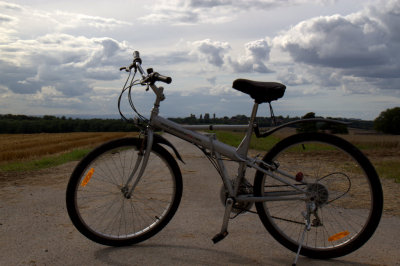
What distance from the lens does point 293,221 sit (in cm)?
342

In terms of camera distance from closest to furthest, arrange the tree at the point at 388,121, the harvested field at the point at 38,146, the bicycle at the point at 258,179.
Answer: the bicycle at the point at 258,179, the harvested field at the point at 38,146, the tree at the point at 388,121

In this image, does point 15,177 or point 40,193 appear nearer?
point 40,193

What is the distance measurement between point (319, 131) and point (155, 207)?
5.67 ft

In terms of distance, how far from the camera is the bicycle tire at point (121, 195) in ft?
11.2

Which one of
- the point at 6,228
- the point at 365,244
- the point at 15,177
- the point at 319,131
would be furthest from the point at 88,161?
→ the point at 15,177

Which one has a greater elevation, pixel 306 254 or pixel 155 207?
pixel 155 207

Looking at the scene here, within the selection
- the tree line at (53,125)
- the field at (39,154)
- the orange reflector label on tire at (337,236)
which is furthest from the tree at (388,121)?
the orange reflector label on tire at (337,236)

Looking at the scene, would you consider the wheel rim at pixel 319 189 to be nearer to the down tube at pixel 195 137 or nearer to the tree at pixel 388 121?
the down tube at pixel 195 137

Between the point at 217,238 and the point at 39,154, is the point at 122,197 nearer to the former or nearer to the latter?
the point at 217,238

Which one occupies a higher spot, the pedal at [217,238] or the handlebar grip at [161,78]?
the handlebar grip at [161,78]

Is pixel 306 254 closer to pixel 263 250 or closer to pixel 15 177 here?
pixel 263 250

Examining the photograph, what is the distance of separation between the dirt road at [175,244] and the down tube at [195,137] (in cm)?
81

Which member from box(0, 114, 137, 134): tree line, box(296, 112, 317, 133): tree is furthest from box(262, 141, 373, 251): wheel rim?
box(0, 114, 137, 134): tree line

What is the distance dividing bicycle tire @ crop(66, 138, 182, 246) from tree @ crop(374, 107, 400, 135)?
3271 cm
